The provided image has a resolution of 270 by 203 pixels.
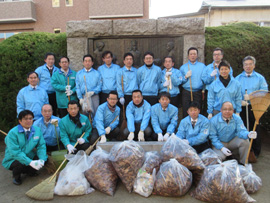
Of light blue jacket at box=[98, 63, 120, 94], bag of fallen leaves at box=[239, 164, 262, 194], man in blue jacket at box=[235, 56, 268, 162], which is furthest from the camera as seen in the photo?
light blue jacket at box=[98, 63, 120, 94]

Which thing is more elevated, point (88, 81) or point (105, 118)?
point (88, 81)

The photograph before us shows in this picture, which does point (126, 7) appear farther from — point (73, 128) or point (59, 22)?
point (73, 128)

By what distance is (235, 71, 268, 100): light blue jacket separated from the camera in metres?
3.87

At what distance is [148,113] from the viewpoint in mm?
3822

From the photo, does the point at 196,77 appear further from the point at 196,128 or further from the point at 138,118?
the point at 138,118

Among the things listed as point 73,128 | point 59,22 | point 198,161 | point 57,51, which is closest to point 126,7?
point 59,22

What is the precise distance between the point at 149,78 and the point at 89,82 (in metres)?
1.18

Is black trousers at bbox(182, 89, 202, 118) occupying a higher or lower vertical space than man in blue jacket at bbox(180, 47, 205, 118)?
lower

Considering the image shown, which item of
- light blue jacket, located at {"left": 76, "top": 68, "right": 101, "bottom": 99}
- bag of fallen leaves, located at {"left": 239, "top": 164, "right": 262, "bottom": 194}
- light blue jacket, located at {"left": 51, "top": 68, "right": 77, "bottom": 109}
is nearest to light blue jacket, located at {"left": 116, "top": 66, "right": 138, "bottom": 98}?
light blue jacket, located at {"left": 76, "top": 68, "right": 101, "bottom": 99}

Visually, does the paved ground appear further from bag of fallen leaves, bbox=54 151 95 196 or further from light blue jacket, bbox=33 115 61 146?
light blue jacket, bbox=33 115 61 146

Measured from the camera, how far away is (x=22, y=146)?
124 inches

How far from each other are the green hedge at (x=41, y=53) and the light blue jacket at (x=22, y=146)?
2.15 meters

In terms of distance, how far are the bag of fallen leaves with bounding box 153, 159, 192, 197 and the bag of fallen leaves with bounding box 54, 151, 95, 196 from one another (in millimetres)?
915

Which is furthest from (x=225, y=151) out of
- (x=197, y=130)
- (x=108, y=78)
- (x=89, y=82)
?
(x=89, y=82)
